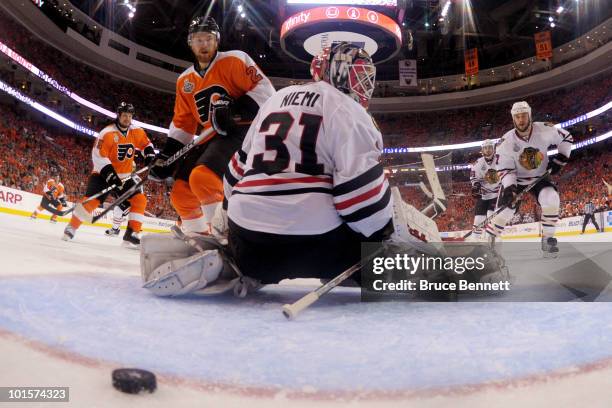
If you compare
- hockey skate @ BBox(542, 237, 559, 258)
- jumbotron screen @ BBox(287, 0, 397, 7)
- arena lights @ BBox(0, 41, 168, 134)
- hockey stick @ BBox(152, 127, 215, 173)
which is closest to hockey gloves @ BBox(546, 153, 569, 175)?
hockey skate @ BBox(542, 237, 559, 258)

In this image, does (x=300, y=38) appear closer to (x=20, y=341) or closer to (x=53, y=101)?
(x=53, y=101)

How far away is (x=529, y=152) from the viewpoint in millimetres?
4613

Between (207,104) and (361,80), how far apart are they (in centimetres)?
143

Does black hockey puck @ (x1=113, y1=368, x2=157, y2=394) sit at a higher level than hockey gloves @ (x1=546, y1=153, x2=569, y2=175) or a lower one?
lower

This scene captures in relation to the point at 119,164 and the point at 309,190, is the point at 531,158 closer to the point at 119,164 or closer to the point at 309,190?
the point at 309,190

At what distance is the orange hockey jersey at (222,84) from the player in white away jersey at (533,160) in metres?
2.94

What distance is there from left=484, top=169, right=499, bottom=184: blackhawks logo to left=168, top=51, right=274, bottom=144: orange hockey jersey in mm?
4528

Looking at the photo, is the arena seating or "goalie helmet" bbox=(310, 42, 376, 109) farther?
the arena seating

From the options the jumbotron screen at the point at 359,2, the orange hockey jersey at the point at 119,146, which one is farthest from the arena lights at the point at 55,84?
the orange hockey jersey at the point at 119,146

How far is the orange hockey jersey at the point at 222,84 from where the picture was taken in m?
2.91

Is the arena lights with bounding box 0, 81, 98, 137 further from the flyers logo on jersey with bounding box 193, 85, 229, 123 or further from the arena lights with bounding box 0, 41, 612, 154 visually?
the flyers logo on jersey with bounding box 193, 85, 229, 123

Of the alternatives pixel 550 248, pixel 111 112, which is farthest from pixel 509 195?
pixel 111 112

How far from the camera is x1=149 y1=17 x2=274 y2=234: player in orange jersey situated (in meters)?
2.74

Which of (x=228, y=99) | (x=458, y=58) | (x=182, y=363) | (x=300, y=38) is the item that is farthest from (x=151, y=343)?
(x=458, y=58)
